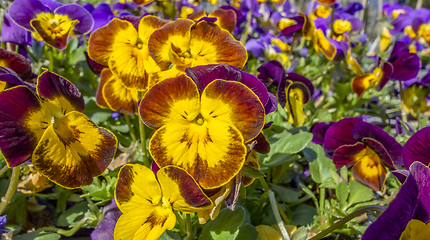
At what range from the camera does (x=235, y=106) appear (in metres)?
0.48

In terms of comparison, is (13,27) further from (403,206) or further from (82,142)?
(403,206)

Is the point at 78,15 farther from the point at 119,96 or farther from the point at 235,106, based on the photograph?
the point at 235,106

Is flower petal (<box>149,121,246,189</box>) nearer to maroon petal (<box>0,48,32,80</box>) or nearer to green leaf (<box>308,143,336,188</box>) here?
maroon petal (<box>0,48,32,80</box>)

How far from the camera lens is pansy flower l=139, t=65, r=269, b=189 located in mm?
471

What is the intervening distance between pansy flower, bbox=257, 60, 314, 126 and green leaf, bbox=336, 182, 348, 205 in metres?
0.27

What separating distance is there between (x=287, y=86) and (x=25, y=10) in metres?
0.95

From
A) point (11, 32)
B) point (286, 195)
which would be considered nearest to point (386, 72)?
point (286, 195)

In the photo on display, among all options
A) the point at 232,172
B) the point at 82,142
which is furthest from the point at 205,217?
the point at 82,142

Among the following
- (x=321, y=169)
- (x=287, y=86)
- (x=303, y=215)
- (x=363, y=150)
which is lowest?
(x=303, y=215)

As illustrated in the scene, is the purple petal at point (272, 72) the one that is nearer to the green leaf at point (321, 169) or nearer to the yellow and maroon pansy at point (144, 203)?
the green leaf at point (321, 169)

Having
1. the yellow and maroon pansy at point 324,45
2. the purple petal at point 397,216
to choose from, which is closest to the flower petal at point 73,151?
the purple petal at point 397,216

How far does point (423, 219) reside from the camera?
1.55ft

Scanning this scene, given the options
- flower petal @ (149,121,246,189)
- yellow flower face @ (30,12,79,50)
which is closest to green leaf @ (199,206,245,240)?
flower petal @ (149,121,246,189)

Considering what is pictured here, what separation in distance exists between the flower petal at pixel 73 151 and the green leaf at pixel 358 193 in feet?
2.83
